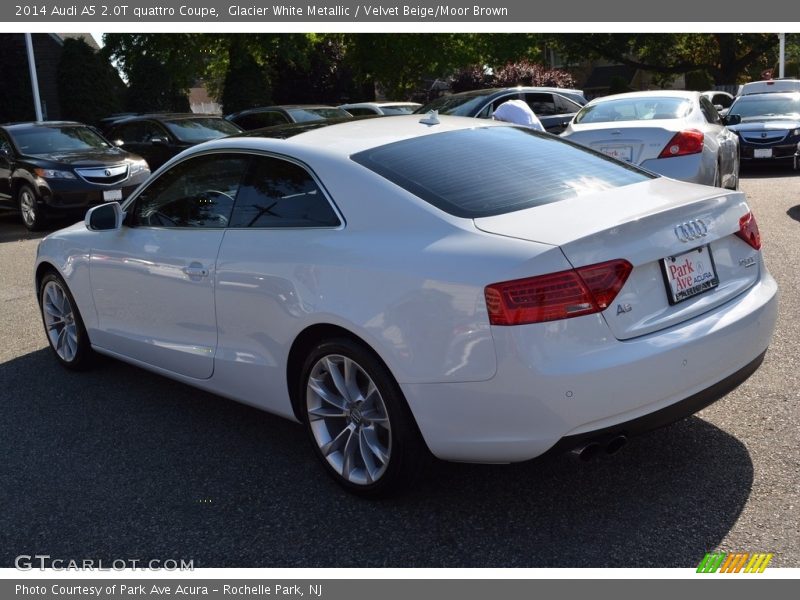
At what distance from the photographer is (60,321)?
20.6ft

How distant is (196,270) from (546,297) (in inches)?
81.3

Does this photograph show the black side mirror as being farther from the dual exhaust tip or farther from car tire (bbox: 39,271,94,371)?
the dual exhaust tip

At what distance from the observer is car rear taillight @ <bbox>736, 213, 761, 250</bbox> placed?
406 centimetres

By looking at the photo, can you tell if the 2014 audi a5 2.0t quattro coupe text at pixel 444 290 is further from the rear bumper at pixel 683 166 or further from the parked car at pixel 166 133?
the parked car at pixel 166 133

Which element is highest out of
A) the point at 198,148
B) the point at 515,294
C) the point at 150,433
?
the point at 198,148

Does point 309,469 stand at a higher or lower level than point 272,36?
lower

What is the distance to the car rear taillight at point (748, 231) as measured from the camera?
4.06 meters

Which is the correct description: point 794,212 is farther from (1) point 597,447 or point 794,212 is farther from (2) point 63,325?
(1) point 597,447

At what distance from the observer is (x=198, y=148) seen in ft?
16.5

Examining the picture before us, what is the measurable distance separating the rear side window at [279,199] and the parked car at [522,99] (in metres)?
10.2

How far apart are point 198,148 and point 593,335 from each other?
2.65 metres

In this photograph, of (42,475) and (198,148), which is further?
(198,148)

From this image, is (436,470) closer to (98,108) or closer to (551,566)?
(551,566)

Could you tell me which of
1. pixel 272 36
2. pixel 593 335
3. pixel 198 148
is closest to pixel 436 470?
pixel 593 335
